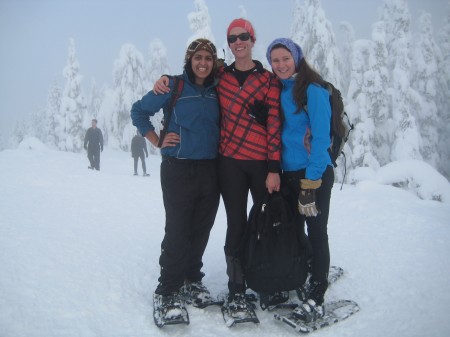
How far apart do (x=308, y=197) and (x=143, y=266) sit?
2.44 m

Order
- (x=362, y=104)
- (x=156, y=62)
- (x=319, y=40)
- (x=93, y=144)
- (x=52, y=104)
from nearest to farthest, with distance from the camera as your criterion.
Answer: (x=93, y=144), (x=319, y=40), (x=362, y=104), (x=156, y=62), (x=52, y=104)

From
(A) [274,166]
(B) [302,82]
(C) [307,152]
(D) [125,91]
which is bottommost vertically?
(A) [274,166]

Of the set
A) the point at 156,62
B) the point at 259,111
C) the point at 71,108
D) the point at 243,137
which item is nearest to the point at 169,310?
the point at 243,137

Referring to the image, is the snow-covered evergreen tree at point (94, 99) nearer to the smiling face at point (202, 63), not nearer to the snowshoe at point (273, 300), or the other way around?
the smiling face at point (202, 63)

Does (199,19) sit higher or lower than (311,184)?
higher

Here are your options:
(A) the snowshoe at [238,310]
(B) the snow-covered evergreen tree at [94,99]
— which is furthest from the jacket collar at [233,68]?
(B) the snow-covered evergreen tree at [94,99]

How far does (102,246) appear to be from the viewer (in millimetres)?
4797

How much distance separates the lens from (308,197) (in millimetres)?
3096

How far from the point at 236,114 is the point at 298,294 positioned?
2.02 meters

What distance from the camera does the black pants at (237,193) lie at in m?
3.36

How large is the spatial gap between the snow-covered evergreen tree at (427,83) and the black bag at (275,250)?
23906mm

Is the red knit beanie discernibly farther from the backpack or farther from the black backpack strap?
the backpack

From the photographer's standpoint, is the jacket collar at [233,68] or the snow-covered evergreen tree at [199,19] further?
the snow-covered evergreen tree at [199,19]

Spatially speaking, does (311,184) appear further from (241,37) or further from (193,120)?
(241,37)
